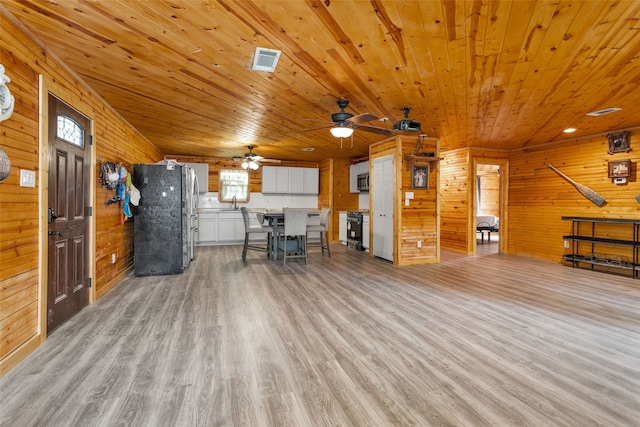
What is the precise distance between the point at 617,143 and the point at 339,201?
18.7 ft

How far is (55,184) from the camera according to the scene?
268cm

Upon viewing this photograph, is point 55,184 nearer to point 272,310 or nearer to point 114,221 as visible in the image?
point 114,221

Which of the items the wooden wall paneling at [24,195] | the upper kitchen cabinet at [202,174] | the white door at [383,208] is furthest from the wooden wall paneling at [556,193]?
the wooden wall paneling at [24,195]

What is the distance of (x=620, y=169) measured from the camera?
5.07 m

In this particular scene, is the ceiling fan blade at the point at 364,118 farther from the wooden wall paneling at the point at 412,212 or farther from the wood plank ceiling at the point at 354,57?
the wooden wall paneling at the point at 412,212

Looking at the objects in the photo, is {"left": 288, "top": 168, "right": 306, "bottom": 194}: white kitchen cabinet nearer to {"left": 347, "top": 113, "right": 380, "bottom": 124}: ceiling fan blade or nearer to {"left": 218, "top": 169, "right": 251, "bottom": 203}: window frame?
{"left": 218, "top": 169, "right": 251, "bottom": 203}: window frame

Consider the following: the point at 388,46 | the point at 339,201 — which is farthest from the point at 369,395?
the point at 339,201

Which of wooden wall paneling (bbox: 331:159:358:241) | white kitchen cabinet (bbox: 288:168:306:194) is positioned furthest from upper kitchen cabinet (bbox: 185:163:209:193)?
wooden wall paneling (bbox: 331:159:358:241)

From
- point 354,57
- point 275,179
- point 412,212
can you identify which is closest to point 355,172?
point 275,179

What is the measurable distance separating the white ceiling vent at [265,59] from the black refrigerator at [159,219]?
260 cm

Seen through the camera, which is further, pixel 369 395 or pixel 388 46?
pixel 388 46

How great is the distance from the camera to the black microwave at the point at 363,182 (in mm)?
7445

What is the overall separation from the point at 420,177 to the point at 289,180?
13.3 feet

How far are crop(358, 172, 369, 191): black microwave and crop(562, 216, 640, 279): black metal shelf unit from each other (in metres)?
3.82
